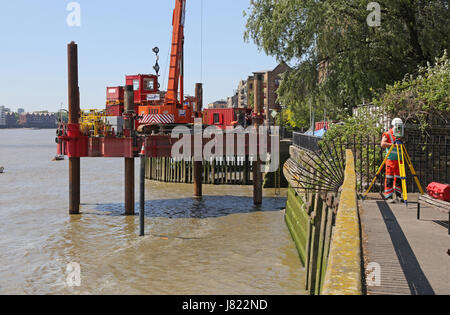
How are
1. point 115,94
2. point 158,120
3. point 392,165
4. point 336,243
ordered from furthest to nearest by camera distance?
point 115,94, point 158,120, point 392,165, point 336,243

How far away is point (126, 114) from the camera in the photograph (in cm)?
2159

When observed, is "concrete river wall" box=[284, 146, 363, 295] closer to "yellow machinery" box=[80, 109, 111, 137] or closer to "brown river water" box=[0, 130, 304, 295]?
"brown river water" box=[0, 130, 304, 295]

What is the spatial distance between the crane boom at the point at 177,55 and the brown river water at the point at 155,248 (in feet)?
21.5

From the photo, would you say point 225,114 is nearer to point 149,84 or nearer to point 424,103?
point 149,84

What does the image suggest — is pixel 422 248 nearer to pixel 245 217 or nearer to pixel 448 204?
pixel 448 204

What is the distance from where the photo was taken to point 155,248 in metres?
17.1

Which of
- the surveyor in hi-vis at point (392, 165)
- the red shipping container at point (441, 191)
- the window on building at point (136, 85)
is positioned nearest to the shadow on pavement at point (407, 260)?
the red shipping container at point (441, 191)

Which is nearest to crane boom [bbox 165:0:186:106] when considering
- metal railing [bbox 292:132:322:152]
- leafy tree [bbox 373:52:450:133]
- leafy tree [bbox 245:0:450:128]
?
leafy tree [bbox 245:0:450:128]

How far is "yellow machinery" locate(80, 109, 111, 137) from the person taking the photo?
77.7 ft

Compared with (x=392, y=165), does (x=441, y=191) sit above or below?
below

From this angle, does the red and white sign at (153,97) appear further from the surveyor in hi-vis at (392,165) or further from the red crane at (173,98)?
the surveyor in hi-vis at (392,165)

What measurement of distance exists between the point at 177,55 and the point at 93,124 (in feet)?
23.3

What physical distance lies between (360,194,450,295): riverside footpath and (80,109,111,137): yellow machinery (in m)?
16.0

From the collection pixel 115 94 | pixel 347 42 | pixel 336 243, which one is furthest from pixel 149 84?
pixel 336 243
